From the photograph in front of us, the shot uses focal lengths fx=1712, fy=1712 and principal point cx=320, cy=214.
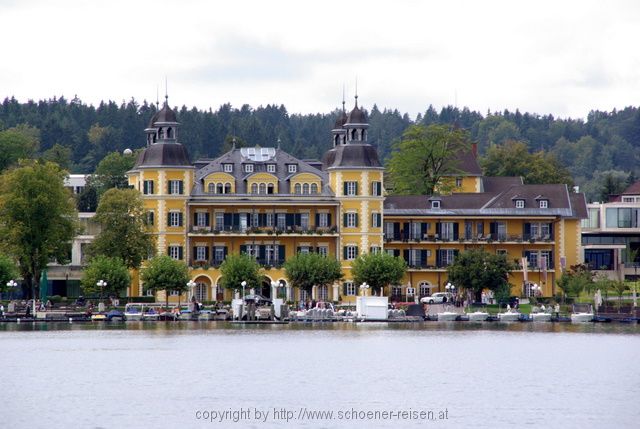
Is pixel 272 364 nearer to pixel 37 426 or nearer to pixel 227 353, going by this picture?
pixel 227 353

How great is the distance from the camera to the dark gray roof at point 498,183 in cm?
13362

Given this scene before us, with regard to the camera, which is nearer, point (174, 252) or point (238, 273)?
point (238, 273)

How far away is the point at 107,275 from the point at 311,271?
538 inches

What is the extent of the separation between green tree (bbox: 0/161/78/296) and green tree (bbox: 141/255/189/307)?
6559 millimetres

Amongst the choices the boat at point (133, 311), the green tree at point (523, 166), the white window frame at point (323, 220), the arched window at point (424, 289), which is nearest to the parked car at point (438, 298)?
the arched window at point (424, 289)

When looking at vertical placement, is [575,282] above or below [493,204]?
below

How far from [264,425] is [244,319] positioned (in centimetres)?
5280

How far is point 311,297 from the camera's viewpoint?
391 ft

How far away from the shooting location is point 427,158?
441 feet

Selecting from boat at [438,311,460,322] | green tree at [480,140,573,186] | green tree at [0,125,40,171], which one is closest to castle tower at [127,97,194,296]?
boat at [438,311,460,322]

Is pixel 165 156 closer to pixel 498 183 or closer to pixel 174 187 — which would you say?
pixel 174 187

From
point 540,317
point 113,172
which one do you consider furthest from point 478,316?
point 113,172

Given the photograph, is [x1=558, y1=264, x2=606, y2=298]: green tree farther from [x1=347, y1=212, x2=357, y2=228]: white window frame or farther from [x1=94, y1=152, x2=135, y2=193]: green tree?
[x1=94, y1=152, x2=135, y2=193]: green tree

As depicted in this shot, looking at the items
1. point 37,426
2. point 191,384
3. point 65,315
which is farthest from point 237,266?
point 37,426
